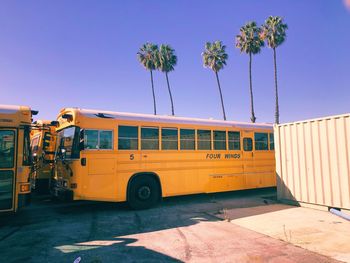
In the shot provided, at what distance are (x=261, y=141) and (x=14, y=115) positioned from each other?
8.78 m

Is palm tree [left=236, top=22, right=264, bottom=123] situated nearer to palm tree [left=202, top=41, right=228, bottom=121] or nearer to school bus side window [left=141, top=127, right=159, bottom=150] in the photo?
palm tree [left=202, top=41, right=228, bottom=121]

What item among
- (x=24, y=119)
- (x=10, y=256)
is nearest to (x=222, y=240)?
(x=10, y=256)

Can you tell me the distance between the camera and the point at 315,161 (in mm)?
8062

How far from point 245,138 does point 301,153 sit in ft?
7.95

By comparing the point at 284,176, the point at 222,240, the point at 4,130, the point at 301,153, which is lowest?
the point at 222,240

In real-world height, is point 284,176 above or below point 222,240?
above

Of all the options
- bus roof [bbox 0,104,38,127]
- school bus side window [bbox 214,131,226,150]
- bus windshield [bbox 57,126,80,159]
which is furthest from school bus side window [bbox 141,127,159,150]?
bus roof [bbox 0,104,38,127]

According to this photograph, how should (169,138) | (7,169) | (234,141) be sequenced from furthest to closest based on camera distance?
(234,141)
(169,138)
(7,169)

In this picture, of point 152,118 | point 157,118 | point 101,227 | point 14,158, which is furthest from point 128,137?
point 14,158

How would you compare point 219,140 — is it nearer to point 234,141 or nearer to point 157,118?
point 234,141

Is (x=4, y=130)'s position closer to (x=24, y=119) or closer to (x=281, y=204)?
(x=24, y=119)

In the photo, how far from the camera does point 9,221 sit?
23.3 ft

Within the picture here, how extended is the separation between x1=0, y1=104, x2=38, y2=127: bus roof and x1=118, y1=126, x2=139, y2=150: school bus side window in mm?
2456

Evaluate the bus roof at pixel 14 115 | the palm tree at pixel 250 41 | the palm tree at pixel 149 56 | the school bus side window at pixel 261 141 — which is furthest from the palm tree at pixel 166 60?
the bus roof at pixel 14 115
